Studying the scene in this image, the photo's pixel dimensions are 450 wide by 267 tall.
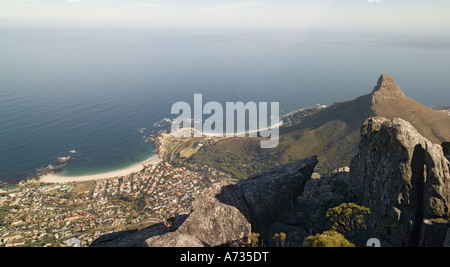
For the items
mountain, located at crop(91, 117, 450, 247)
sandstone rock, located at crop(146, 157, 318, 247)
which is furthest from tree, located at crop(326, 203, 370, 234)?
sandstone rock, located at crop(146, 157, 318, 247)

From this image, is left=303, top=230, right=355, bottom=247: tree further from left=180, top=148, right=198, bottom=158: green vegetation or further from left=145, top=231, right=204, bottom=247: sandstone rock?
left=180, top=148, right=198, bottom=158: green vegetation

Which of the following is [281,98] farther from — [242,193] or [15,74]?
[15,74]

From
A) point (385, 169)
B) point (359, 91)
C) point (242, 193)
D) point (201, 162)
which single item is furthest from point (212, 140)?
point (359, 91)

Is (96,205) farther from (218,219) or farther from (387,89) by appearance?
(387,89)

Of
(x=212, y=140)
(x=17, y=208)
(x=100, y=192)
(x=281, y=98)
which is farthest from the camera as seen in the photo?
(x=281, y=98)

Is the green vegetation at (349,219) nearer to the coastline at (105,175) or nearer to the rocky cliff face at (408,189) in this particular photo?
the rocky cliff face at (408,189)

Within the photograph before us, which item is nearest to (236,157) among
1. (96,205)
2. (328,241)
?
(96,205)
